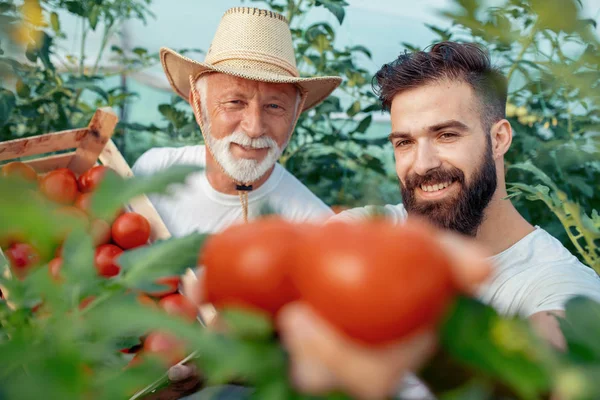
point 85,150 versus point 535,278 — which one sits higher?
point 535,278

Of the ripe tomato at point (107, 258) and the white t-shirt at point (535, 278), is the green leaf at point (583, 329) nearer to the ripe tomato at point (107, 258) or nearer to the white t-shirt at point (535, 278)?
the white t-shirt at point (535, 278)

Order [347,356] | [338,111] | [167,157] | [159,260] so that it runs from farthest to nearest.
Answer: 1. [338,111]
2. [167,157]
3. [159,260]
4. [347,356]

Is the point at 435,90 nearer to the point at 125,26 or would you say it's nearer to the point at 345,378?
the point at 345,378

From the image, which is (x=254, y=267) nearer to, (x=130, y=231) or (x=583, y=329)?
(x=583, y=329)

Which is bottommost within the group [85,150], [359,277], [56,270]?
[85,150]

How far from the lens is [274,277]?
0.31 m

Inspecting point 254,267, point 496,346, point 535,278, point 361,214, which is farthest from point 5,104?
point 496,346

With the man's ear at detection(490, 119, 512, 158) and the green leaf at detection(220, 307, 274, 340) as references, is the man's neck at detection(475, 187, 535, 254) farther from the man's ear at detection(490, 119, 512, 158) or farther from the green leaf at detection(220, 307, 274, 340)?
the green leaf at detection(220, 307, 274, 340)

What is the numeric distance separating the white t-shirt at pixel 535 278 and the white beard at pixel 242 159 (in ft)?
1.93

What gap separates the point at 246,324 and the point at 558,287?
2.87ft

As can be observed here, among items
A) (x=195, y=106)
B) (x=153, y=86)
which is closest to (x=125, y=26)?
(x=153, y=86)

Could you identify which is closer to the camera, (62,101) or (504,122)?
(504,122)

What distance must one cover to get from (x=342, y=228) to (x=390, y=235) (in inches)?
1.1

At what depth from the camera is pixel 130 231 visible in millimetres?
1494
